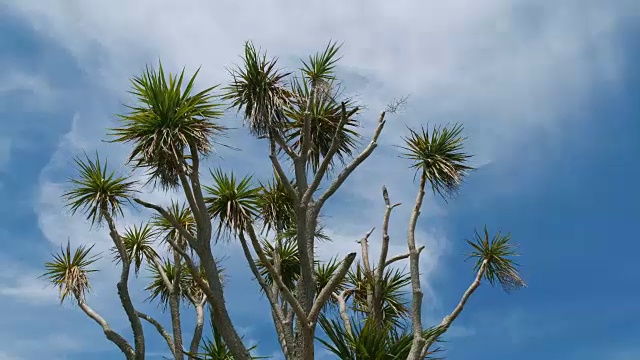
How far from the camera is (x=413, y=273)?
1221 centimetres

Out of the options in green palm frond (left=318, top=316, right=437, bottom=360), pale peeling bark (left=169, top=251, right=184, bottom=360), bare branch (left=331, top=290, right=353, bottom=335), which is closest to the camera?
green palm frond (left=318, top=316, right=437, bottom=360)

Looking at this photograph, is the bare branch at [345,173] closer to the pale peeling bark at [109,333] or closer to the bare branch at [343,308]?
the bare branch at [343,308]

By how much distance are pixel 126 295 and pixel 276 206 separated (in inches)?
130

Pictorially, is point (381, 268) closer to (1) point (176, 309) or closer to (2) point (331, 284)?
(2) point (331, 284)

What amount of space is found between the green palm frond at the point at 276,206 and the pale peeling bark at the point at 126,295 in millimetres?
2697

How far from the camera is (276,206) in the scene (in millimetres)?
13867

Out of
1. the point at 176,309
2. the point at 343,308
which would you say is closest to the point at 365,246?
the point at 343,308

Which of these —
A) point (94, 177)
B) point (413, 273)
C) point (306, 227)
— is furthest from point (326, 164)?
point (94, 177)

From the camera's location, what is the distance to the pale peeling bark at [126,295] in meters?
14.0

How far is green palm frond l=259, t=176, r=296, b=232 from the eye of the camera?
13875 mm

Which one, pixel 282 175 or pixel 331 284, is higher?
pixel 282 175

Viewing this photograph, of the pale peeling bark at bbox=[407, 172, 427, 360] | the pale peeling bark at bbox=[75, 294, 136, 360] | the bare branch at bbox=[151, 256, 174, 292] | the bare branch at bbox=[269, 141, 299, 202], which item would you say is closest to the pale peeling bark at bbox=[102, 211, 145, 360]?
the pale peeling bark at bbox=[75, 294, 136, 360]

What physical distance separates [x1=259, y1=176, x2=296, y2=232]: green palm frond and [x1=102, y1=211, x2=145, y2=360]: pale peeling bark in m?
2.70

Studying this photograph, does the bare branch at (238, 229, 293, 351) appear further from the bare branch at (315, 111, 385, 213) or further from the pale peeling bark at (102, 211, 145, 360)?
the pale peeling bark at (102, 211, 145, 360)
